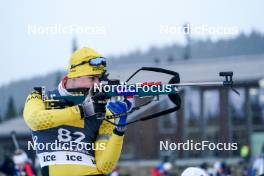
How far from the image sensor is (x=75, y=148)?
5078mm

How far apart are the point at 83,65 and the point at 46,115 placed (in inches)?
18.7

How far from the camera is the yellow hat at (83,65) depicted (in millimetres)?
5027

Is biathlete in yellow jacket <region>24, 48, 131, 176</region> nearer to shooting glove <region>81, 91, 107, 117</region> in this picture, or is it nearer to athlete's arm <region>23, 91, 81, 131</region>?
athlete's arm <region>23, 91, 81, 131</region>

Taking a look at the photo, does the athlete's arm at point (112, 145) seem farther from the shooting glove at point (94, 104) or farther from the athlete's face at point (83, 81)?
the athlete's face at point (83, 81)

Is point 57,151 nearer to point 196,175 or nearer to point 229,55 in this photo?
point 196,175

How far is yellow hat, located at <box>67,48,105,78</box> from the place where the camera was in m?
5.03

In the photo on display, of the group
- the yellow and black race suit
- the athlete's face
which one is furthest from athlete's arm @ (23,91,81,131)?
the athlete's face

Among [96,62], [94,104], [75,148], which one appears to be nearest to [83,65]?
[96,62]

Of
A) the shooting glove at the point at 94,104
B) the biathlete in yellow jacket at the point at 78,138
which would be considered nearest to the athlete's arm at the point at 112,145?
the biathlete in yellow jacket at the point at 78,138

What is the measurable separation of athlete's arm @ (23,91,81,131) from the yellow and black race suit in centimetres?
1

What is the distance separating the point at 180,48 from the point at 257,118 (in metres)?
9.66

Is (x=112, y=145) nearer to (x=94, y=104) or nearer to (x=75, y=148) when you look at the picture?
(x=75, y=148)

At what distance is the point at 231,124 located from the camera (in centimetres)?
3028

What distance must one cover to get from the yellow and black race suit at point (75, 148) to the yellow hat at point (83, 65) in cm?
28
